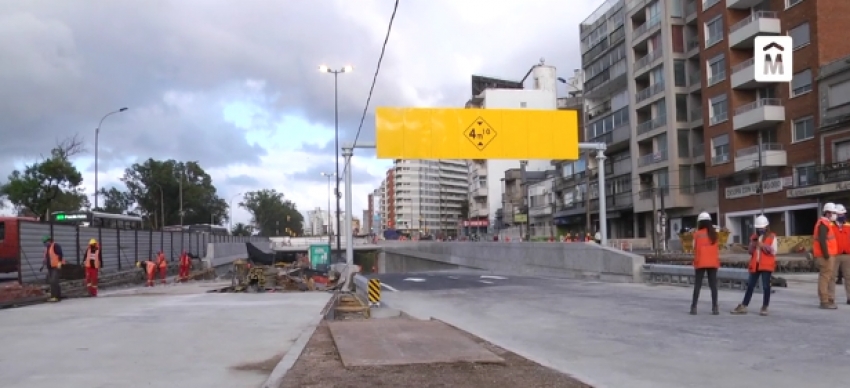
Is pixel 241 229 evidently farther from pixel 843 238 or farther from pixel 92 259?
pixel 843 238

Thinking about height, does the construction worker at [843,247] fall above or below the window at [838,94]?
below

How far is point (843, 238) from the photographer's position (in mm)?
13062

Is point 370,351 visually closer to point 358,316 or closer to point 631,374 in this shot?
point 631,374

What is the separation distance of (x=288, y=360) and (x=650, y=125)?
182 feet

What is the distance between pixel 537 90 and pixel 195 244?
6183 centimetres

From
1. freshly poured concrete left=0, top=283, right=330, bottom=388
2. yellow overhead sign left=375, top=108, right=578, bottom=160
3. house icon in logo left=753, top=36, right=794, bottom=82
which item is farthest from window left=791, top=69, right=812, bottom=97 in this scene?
freshly poured concrete left=0, top=283, right=330, bottom=388

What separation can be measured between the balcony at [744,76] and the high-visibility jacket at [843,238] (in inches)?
1432

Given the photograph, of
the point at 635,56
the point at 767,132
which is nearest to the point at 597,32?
the point at 635,56

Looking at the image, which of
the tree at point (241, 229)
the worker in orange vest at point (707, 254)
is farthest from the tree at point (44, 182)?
the tree at point (241, 229)

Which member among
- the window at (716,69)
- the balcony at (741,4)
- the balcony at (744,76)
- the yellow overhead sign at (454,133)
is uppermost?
the balcony at (741,4)

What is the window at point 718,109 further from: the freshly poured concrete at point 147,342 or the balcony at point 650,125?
the freshly poured concrete at point 147,342

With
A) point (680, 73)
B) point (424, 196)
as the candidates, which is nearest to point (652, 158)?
point (680, 73)

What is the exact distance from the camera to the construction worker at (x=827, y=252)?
12.8 m

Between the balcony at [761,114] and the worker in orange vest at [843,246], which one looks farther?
the balcony at [761,114]
